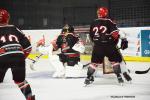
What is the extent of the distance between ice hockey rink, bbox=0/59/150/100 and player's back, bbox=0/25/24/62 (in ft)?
1.50

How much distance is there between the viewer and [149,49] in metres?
4.91

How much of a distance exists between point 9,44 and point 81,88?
46.2 inches

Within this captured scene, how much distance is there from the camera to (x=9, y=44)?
2.62m

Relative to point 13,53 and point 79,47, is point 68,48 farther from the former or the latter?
point 13,53

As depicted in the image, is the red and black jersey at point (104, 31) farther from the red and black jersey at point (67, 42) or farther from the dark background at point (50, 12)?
the dark background at point (50, 12)

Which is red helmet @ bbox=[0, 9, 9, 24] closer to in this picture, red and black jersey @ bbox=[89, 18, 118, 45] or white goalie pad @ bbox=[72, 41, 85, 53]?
red and black jersey @ bbox=[89, 18, 118, 45]

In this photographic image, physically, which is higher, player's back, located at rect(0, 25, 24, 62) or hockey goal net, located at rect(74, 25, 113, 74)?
player's back, located at rect(0, 25, 24, 62)

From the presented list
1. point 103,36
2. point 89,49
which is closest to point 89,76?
point 103,36

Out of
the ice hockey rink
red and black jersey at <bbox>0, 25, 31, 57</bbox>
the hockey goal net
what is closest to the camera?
red and black jersey at <bbox>0, 25, 31, 57</bbox>

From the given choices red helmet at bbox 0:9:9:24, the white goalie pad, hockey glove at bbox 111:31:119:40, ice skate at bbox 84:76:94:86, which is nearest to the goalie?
the white goalie pad

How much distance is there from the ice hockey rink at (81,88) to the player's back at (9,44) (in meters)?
0.46

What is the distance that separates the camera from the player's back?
8.57ft

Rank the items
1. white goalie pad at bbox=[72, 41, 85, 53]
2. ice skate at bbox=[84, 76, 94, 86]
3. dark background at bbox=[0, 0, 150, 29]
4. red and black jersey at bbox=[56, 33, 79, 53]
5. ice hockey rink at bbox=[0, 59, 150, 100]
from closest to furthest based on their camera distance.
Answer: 1. ice hockey rink at bbox=[0, 59, 150, 100]
2. ice skate at bbox=[84, 76, 94, 86]
3. red and black jersey at bbox=[56, 33, 79, 53]
4. white goalie pad at bbox=[72, 41, 85, 53]
5. dark background at bbox=[0, 0, 150, 29]

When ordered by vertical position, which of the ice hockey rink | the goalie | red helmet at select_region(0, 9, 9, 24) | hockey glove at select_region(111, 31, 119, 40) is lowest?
the ice hockey rink
